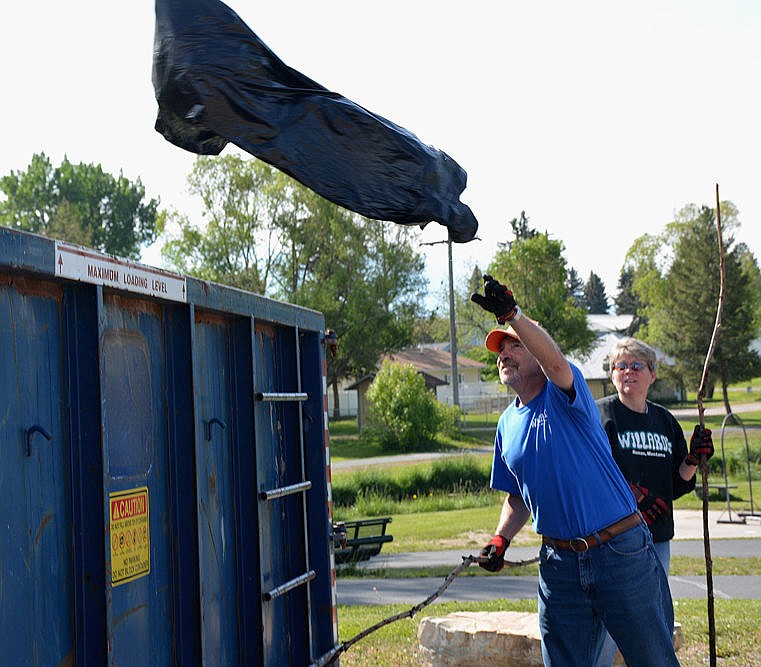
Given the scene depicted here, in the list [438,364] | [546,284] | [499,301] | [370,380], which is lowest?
[499,301]

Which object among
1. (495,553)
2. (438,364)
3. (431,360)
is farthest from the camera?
(431,360)

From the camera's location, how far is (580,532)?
4512 mm

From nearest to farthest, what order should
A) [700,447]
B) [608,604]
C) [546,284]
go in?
[608,604]
[700,447]
[546,284]

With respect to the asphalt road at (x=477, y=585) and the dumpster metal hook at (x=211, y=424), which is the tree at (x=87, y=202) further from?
the dumpster metal hook at (x=211, y=424)

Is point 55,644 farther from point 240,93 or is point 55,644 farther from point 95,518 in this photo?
point 240,93

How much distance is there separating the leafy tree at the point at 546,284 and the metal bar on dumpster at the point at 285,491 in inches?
2085

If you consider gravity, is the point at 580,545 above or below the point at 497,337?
below

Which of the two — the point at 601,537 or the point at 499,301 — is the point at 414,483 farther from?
the point at 499,301

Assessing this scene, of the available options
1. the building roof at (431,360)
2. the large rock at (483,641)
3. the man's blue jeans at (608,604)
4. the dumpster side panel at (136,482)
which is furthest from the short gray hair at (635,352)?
the building roof at (431,360)

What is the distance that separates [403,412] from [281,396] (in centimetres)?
4073

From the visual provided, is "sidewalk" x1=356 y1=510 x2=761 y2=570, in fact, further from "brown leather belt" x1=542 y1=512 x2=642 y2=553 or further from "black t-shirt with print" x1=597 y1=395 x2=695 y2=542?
"brown leather belt" x1=542 y1=512 x2=642 y2=553

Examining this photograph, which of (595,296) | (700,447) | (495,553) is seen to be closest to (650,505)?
(700,447)

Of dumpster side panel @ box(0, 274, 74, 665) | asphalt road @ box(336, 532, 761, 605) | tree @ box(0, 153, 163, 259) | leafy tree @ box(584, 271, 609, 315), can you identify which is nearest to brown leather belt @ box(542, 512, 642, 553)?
dumpster side panel @ box(0, 274, 74, 665)

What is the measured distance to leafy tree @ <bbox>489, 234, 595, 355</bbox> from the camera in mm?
58219
